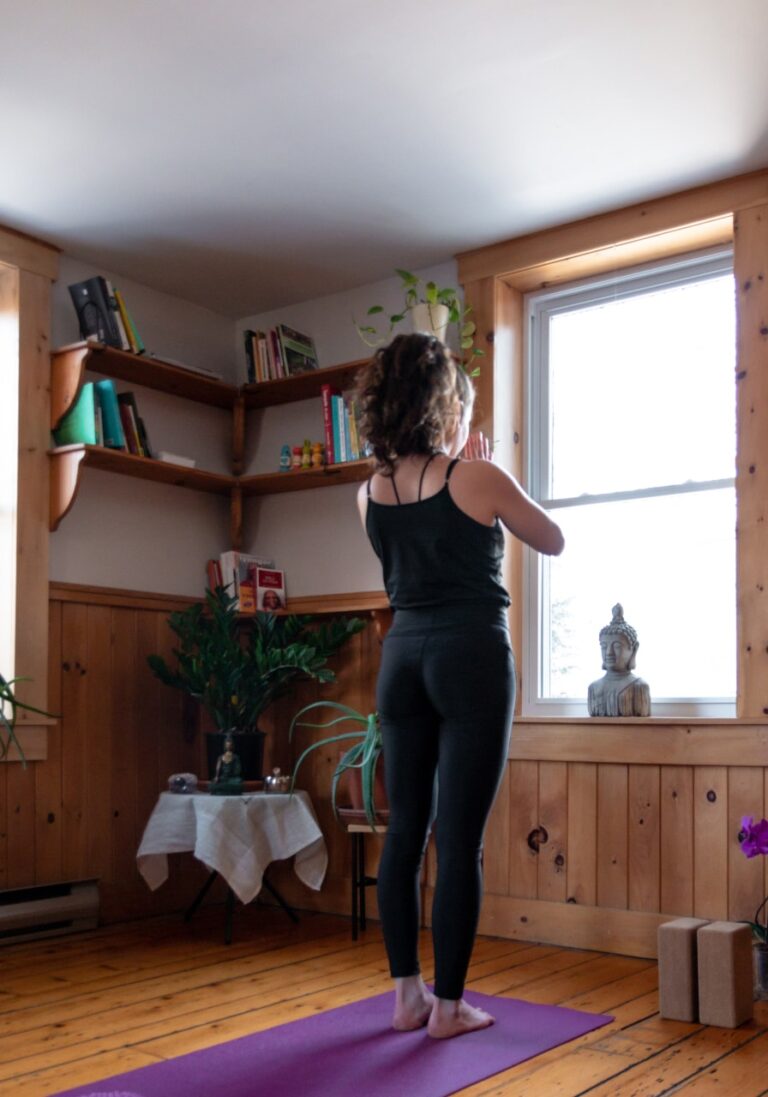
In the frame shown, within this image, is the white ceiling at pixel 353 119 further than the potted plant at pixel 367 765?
No

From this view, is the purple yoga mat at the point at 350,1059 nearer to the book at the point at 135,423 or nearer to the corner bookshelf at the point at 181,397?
the corner bookshelf at the point at 181,397

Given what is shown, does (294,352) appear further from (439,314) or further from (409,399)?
(409,399)

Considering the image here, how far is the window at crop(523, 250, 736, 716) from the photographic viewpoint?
11.1 ft

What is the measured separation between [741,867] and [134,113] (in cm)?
252

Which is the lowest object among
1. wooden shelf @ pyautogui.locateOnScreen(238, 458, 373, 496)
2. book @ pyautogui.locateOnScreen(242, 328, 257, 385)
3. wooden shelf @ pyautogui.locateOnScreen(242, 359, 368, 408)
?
wooden shelf @ pyautogui.locateOnScreen(238, 458, 373, 496)

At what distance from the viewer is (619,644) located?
10.8 feet

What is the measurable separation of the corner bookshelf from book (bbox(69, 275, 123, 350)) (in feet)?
0.19

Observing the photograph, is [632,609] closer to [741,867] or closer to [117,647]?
[741,867]

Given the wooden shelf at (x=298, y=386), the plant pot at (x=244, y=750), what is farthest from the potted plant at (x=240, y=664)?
the wooden shelf at (x=298, y=386)

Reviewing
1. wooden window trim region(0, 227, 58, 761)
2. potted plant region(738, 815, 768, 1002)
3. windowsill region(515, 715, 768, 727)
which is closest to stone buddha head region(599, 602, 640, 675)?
windowsill region(515, 715, 768, 727)

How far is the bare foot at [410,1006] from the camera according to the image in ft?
7.75

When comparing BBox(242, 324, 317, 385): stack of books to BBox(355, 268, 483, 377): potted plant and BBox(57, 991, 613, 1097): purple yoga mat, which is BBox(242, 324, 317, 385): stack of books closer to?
BBox(355, 268, 483, 377): potted plant

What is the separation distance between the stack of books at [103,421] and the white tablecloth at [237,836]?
112 centimetres

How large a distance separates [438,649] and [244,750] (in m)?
1.60
